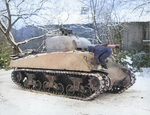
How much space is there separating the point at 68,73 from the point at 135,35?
1130 centimetres

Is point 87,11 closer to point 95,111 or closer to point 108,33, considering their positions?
point 108,33

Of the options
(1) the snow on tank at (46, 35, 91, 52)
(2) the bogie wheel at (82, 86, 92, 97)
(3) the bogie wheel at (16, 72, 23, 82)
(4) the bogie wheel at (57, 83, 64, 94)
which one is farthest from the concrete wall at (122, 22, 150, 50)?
(3) the bogie wheel at (16, 72, 23, 82)

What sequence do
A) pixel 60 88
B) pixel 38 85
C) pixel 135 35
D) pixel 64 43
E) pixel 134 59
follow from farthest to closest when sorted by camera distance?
pixel 135 35 < pixel 134 59 < pixel 38 85 < pixel 64 43 < pixel 60 88

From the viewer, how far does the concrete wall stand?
49.2ft

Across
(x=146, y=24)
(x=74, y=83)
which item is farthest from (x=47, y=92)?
(x=146, y=24)

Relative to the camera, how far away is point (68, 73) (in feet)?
21.9

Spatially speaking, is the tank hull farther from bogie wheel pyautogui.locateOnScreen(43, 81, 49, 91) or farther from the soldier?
bogie wheel pyautogui.locateOnScreen(43, 81, 49, 91)

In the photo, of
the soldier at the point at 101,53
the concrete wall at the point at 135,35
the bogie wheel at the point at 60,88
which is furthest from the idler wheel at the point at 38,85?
the concrete wall at the point at 135,35

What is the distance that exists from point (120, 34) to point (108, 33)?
3.45ft

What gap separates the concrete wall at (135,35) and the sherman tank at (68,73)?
7.70m

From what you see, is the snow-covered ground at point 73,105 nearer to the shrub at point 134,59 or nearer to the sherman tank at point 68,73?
the sherman tank at point 68,73

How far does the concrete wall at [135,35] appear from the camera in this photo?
1499 centimetres

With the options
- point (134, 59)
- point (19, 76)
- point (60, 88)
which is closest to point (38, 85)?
point (19, 76)

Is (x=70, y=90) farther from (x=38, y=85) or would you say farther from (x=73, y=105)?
(x=38, y=85)
